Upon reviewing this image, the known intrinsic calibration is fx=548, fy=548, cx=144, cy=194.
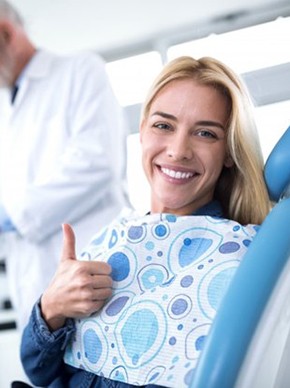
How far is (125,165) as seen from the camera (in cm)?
165

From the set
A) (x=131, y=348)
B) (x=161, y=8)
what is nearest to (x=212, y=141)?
(x=131, y=348)

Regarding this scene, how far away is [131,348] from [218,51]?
0.73 meters

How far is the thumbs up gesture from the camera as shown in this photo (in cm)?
99

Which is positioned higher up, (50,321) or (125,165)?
(125,165)

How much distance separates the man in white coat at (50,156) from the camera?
162 cm

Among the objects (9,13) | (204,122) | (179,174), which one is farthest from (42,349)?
(9,13)

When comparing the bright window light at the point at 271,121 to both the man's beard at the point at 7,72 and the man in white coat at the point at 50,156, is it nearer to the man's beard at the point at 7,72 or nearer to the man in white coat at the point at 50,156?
the man in white coat at the point at 50,156

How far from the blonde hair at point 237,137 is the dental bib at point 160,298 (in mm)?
80

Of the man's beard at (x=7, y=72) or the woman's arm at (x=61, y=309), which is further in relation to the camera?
the man's beard at (x=7, y=72)

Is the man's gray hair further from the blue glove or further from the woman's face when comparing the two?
the woman's face

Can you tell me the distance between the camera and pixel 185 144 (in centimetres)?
108

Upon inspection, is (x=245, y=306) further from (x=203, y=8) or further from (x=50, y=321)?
(x=203, y=8)

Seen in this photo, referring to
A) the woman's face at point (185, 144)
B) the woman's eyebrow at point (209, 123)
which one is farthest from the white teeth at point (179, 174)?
the woman's eyebrow at point (209, 123)

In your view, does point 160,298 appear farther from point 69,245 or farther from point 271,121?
point 271,121
